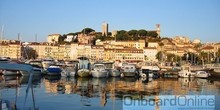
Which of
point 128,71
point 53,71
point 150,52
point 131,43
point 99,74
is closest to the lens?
point 99,74

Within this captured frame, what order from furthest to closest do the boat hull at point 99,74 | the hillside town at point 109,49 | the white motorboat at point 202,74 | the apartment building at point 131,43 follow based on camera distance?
1. the apartment building at point 131,43
2. the hillside town at point 109,49
3. the white motorboat at point 202,74
4. the boat hull at point 99,74

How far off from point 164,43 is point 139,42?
7.98 meters

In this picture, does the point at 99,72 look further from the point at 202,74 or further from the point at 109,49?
the point at 109,49

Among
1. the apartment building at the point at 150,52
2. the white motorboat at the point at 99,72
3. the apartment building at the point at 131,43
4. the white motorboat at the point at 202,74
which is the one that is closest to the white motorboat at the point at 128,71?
the white motorboat at the point at 99,72

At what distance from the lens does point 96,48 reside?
103938mm

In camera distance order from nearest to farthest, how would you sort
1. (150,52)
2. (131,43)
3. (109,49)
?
(109,49) < (150,52) < (131,43)

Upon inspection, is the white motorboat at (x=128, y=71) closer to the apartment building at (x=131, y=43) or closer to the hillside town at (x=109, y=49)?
the hillside town at (x=109, y=49)

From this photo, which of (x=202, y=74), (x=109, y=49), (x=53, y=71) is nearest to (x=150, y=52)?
(x=109, y=49)

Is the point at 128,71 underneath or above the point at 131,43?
underneath

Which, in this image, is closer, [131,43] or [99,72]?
[99,72]

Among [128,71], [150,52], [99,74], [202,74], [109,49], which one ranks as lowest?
[202,74]

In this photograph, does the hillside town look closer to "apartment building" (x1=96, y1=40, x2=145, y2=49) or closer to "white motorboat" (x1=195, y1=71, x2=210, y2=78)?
"apartment building" (x1=96, y1=40, x2=145, y2=49)

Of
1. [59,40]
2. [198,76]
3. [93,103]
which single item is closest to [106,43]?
[59,40]

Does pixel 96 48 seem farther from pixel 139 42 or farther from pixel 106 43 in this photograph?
pixel 139 42
